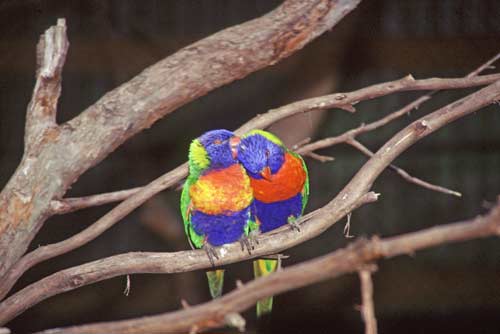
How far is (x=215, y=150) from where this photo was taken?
1388mm

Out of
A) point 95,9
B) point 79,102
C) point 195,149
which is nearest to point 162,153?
point 79,102

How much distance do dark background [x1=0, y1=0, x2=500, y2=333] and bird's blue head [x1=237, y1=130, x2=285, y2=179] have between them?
57.3 inches

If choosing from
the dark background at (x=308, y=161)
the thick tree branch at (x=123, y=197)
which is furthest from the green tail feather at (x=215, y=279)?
the dark background at (x=308, y=161)

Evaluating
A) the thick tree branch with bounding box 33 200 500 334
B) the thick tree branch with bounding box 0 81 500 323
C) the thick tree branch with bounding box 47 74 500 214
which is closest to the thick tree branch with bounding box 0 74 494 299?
the thick tree branch with bounding box 47 74 500 214

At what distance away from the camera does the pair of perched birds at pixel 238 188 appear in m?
1.40

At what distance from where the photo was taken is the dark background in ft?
9.70

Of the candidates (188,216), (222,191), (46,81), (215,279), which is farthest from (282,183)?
(46,81)

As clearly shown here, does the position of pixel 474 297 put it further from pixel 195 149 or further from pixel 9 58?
pixel 9 58

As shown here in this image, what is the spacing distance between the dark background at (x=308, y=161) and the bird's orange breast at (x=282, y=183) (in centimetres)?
138

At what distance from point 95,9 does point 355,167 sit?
1813 millimetres

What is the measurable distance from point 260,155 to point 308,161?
6.78 ft

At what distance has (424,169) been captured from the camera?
A: 3.63 metres

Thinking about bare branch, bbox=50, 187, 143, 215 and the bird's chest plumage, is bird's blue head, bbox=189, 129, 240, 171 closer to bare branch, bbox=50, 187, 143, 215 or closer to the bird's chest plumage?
the bird's chest plumage

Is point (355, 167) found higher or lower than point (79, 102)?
lower
